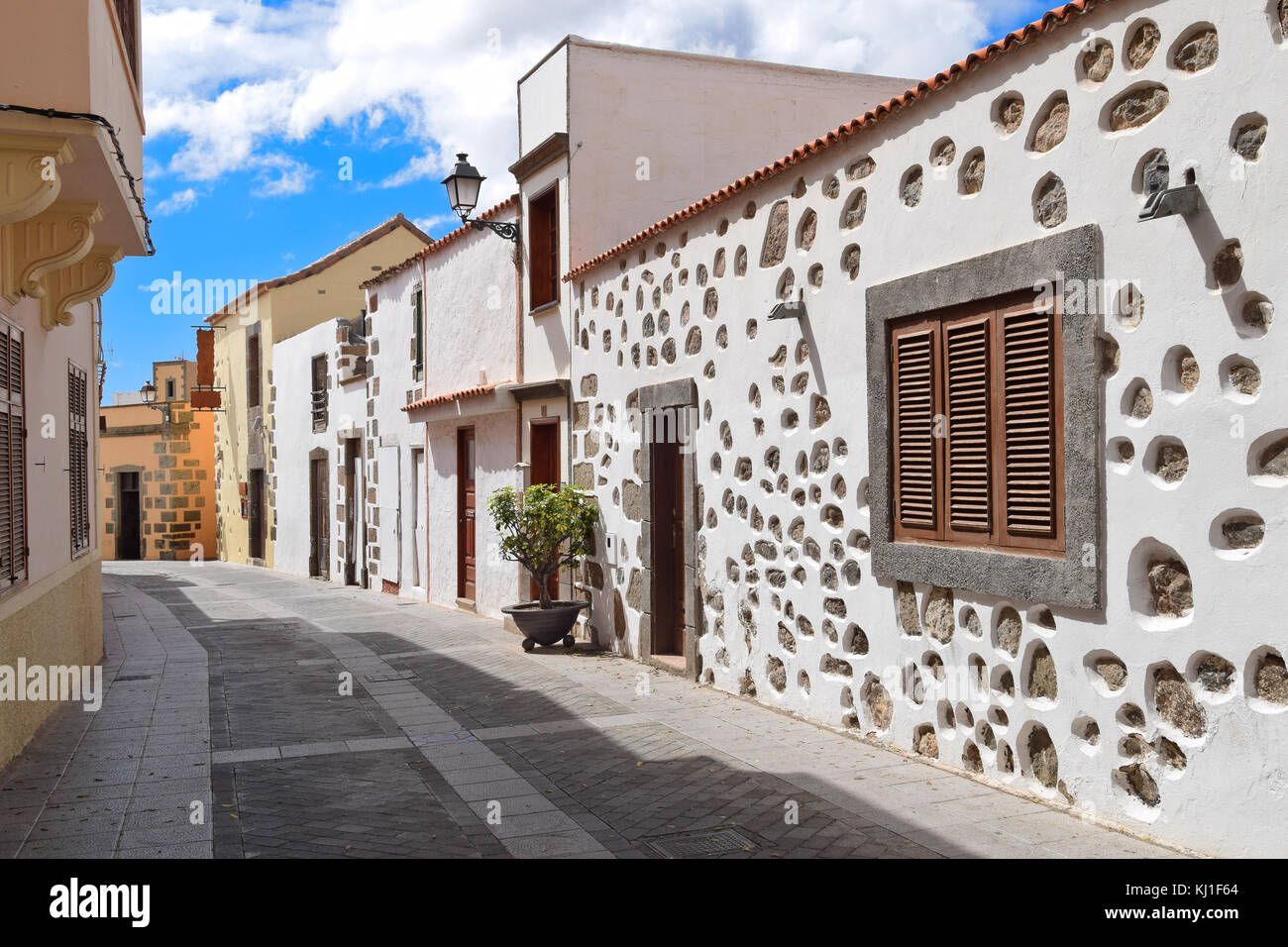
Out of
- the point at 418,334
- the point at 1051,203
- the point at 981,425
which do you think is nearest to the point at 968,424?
the point at 981,425

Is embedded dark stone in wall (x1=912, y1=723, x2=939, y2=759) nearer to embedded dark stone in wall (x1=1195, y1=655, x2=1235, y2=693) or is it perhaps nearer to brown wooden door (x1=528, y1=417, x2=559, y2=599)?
embedded dark stone in wall (x1=1195, y1=655, x2=1235, y2=693)

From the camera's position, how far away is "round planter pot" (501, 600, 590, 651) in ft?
35.9

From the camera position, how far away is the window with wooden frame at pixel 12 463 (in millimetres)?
6492

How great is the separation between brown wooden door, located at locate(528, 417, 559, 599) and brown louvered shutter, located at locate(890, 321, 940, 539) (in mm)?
6336

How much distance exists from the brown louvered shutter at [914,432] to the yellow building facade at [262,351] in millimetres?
16932

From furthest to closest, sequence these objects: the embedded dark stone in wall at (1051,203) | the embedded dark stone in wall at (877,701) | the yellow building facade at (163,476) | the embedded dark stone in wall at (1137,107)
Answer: the yellow building facade at (163,476) → the embedded dark stone in wall at (877,701) → the embedded dark stone in wall at (1051,203) → the embedded dark stone in wall at (1137,107)

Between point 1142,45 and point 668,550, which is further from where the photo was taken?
point 668,550

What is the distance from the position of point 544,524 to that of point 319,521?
39.7 feet

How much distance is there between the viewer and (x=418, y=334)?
16.9 meters

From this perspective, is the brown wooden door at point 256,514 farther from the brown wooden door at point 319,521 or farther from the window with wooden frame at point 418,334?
the window with wooden frame at point 418,334

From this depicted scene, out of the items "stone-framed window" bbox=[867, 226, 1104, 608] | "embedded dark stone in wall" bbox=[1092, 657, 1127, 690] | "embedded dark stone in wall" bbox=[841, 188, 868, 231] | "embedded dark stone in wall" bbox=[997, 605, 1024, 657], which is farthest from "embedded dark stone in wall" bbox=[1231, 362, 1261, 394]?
"embedded dark stone in wall" bbox=[841, 188, 868, 231]

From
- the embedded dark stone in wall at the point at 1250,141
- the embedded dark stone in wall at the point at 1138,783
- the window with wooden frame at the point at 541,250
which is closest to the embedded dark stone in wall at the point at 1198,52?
the embedded dark stone in wall at the point at 1250,141

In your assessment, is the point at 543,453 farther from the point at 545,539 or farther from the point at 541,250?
the point at 541,250

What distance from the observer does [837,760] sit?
6332 millimetres
